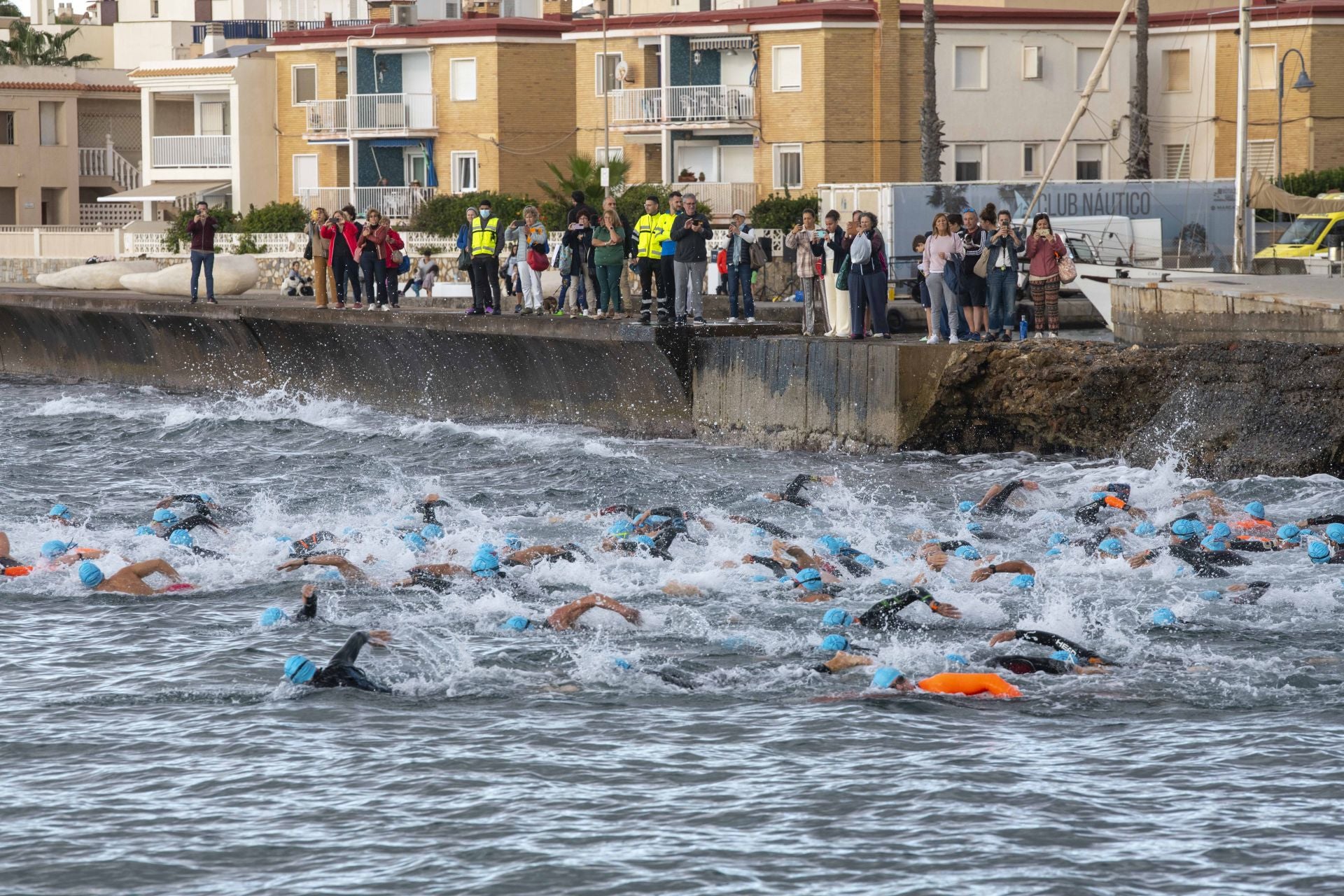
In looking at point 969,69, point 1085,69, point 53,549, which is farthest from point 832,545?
point 1085,69

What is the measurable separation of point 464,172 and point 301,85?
730 cm

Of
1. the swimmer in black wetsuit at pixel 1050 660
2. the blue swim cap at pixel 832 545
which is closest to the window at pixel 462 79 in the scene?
the blue swim cap at pixel 832 545

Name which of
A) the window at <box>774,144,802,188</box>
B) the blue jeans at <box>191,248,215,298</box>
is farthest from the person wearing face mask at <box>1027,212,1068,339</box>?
the window at <box>774,144,802,188</box>

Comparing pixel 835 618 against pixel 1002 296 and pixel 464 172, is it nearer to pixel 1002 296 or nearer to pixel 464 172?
pixel 1002 296

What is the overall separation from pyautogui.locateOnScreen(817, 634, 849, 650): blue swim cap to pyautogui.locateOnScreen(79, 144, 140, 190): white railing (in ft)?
196

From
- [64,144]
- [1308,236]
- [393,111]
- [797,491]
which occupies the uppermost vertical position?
[64,144]

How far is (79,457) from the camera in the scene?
911 inches

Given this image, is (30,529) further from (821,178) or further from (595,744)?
(821,178)

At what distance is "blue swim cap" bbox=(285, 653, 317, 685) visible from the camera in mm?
10992

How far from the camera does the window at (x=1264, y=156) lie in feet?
158

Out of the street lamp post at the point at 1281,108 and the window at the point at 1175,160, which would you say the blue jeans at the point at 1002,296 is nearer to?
the street lamp post at the point at 1281,108

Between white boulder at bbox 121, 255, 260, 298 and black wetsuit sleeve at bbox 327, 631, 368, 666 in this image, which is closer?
black wetsuit sleeve at bbox 327, 631, 368, 666

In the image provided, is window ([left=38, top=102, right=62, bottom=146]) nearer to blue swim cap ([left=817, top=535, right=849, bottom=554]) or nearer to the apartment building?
the apartment building

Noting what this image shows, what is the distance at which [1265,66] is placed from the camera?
48.5 m
